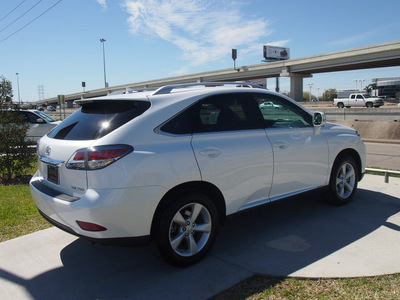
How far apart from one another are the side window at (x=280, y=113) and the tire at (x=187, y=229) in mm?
1348

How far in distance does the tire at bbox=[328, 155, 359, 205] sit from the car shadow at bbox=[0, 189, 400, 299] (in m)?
0.25

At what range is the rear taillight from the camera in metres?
2.79

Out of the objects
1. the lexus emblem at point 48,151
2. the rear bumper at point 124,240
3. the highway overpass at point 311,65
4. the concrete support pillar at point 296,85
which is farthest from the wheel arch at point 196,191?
the concrete support pillar at point 296,85

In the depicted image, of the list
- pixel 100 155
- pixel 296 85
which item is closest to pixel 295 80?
pixel 296 85

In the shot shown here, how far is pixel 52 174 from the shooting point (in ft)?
10.6

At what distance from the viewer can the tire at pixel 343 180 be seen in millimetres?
4805

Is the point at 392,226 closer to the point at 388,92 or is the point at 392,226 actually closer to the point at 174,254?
the point at 174,254

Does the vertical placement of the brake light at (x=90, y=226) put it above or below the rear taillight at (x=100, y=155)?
below

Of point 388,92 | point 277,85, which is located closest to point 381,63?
point 277,85

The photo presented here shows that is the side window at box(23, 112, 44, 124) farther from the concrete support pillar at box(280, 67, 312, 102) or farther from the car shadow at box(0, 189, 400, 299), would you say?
the concrete support pillar at box(280, 67, 312, 102)

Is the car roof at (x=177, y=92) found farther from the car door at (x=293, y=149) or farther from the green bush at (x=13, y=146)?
the green bush at (x=13, y=146)

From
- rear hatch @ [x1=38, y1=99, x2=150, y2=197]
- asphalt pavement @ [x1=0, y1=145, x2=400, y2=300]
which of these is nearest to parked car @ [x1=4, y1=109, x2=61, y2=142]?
asphalt pavement @ [x1=0, y1=145, x2=400, y2=300]

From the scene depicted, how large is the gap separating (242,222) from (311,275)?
4.84 ft

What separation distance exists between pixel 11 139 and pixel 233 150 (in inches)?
227
